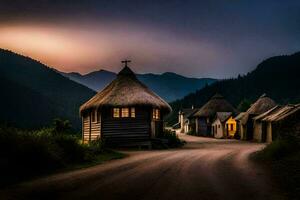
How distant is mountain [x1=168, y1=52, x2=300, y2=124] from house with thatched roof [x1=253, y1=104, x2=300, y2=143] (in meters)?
90.5

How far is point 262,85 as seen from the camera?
160 meters

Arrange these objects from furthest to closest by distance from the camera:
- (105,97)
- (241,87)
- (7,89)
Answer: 1. (241,87)
2. (7,89)
3. (105,97)

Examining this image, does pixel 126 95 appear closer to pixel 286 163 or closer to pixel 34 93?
pixel 286 163

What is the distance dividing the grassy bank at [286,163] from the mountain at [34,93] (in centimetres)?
8762

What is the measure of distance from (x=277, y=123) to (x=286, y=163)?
20455 millimetres

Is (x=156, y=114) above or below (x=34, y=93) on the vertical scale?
below

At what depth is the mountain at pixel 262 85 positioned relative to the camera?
148 meters

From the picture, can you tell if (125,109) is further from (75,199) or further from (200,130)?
(200,130)

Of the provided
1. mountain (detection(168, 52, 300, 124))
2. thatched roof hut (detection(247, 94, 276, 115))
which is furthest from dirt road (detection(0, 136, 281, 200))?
mountain (detection(168, 52, 300, 124))

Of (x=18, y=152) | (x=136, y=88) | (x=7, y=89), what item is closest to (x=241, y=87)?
(x=7, y=89)

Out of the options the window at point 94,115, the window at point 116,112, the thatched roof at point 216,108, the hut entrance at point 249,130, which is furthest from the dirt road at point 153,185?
the thatched roof at point 216,108

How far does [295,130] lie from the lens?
32.6m

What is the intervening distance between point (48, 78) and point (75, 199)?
133 meters

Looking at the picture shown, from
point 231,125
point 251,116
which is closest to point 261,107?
point 251,116
